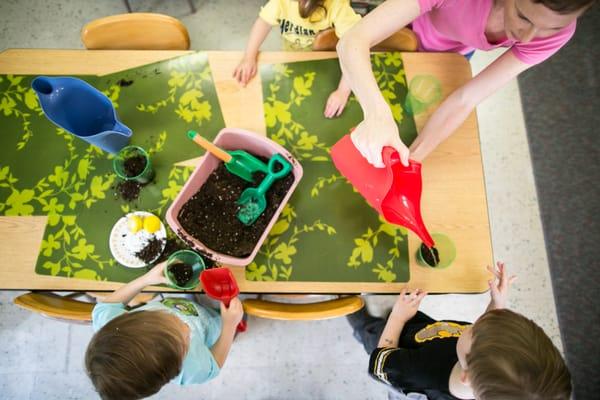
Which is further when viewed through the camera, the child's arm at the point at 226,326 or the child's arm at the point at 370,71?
the child's arm at the point at 226,326

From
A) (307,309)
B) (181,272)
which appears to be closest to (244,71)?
(181,272)

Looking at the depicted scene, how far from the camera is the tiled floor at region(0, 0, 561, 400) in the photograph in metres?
1.57

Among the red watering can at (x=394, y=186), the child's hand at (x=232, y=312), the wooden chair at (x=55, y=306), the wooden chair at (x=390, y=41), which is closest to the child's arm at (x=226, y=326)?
the child's hand at (x=232, y=312)

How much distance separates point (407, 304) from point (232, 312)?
0.48m

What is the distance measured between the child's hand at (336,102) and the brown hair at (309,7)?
0.80 feet

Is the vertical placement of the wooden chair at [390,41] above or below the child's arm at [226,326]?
above

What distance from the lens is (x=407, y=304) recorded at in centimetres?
109

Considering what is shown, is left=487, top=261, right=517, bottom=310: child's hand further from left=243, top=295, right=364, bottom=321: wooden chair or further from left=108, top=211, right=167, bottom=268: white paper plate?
left=108, top=211, right=167, bottom=268: white paper plate

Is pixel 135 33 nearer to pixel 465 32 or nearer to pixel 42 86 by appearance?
pixel 42 86

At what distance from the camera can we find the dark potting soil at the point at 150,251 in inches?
40.5

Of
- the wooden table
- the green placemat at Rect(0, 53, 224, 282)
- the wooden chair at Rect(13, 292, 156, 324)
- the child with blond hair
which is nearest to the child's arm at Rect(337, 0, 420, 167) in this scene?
the wooden table

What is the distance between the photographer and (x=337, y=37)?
1.19 m

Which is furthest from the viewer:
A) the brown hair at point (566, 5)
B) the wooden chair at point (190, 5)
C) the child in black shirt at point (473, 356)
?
the wooden chair at point (190, 5)

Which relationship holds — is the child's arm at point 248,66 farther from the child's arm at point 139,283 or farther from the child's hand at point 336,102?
the child's arm at point 139,283
